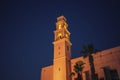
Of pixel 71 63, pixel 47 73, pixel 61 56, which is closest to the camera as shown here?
pixel 61 56

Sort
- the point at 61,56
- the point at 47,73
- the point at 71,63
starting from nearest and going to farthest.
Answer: the point at 61,56
the point at 71,63
the point at 47,73

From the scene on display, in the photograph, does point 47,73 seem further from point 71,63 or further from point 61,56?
point 71,63

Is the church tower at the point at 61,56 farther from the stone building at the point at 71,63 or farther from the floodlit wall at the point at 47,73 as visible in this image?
the floodlit wall at the point at 47,73

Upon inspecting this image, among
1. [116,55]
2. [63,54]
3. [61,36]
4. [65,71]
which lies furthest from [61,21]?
[116,55]

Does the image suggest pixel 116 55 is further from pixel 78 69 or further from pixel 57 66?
pixel 57 66

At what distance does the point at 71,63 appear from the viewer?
48.4 meters

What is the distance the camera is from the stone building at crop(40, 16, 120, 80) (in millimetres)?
41025

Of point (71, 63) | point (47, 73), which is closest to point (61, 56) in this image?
point (71, 63)

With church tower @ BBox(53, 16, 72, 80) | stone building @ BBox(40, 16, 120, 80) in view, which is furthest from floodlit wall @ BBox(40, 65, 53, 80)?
church tower @ BBox(53, 16, 72, 80)

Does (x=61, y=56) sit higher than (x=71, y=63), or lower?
higher

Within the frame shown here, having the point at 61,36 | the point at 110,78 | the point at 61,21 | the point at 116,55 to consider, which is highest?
the point at 61,21

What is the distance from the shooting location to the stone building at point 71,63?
4103 centimetres

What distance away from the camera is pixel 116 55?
1657 inches

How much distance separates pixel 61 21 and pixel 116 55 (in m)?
21.2
